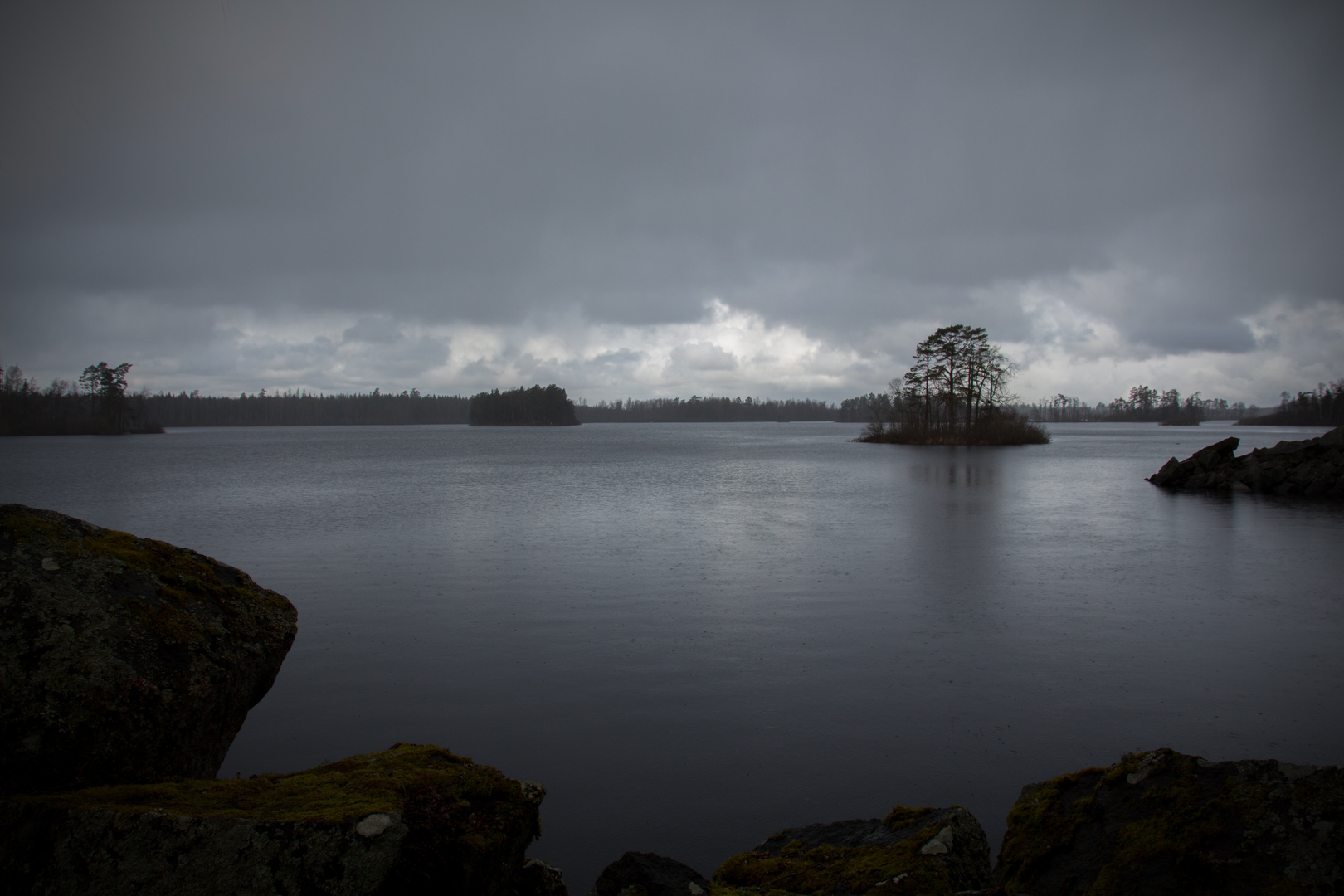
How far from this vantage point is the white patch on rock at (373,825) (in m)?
2.41

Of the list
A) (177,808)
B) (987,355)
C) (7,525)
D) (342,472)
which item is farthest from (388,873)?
(987,355)

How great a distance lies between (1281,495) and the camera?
22.6m

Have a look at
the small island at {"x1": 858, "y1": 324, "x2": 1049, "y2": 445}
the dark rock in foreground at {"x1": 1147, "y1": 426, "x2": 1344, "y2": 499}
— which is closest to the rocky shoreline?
the dark rock in foreground at {"x1": 1147, "y1": 426, "x2": 1344, "y2": 499}

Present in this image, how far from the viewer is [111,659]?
350 centimetres

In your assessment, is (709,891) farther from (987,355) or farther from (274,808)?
(987,355)

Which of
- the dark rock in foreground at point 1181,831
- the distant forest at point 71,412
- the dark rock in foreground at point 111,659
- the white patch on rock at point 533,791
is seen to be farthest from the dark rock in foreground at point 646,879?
the distant forest at point 71,412

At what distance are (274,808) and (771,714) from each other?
158 inches

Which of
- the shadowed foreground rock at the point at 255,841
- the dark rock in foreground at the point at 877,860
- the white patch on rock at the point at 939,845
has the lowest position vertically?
the dark rock in foreground at the point at 877,860

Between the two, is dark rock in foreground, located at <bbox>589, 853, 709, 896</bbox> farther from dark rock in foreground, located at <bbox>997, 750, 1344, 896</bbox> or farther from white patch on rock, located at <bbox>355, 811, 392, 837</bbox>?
dark rock in foreground, located at <bbox>997, 750, 1344, 896</bbox>

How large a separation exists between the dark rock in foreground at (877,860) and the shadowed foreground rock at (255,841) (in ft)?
3.86

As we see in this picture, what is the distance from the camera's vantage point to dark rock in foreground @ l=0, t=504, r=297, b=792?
3178mm

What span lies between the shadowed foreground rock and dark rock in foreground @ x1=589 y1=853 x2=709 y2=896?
42 centimetres

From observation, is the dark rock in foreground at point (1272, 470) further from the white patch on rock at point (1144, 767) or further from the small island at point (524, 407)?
the small island at point (524, 407)

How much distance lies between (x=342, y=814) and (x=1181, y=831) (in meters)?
3.41
